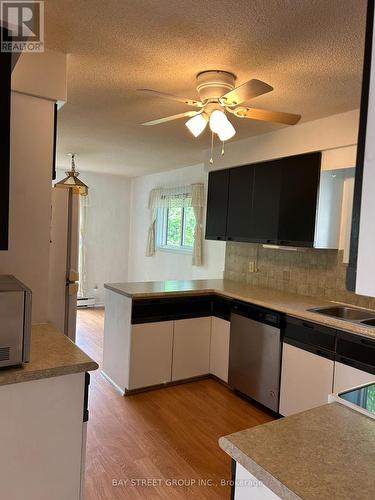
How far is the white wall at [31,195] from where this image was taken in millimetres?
1934

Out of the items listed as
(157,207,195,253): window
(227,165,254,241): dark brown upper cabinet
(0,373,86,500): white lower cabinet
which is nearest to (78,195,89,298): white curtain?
(157,207,195,253): window

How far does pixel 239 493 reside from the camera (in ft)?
3.38

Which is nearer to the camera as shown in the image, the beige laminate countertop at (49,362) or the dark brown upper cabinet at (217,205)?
the beige laminate countertop at (49,362)

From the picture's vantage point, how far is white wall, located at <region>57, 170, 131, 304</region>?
265 inches

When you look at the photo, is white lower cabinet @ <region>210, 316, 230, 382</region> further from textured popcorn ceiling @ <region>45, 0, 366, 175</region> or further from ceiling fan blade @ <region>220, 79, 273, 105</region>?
ceiling fan blade @ <region>220, 79, 273, 105</region>

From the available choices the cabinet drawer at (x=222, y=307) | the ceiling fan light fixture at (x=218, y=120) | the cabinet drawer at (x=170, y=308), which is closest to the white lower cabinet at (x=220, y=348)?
the cabinet drawer at (x=222, y=307)

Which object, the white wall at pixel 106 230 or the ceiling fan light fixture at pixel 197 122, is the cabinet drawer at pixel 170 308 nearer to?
the ceiling fan light fixture at pixel 197 122

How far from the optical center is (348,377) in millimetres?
2396

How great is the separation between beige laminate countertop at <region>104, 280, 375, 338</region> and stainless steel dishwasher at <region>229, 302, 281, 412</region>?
0.34 feet

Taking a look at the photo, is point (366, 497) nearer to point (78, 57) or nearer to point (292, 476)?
point (292, 476)

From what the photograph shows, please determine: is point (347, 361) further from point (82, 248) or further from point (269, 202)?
point (82, 248)

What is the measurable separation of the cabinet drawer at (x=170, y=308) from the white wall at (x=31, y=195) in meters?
1.23

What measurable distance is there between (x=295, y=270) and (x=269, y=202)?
73 centimetres

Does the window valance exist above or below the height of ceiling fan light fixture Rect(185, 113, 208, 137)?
below
